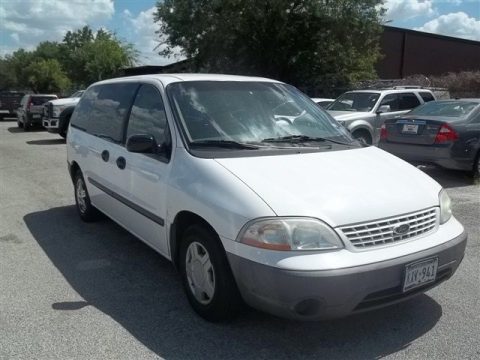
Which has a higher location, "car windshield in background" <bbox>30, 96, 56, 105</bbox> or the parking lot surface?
"car windshield in background" <bbox>30, 96, 56, 105</bbox>

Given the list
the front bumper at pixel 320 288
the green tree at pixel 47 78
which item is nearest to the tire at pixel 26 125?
the front bumper at pixel 320 288

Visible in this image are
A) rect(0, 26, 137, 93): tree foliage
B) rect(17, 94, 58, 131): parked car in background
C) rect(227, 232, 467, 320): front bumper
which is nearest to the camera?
rect(227, 232, 467, 320): front bumper

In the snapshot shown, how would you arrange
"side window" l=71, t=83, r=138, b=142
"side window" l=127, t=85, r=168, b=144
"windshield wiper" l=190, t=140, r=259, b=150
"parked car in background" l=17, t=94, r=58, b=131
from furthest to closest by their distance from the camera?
1. "parked car in background" l=17, t=94, r=58, b=131
2. "side window" l=71, t=83, r=138, b=142
3. "side window" l=127, t=85, r=168, b=144
4. "windshield wiper" l=190, t=140, r=259, b=150

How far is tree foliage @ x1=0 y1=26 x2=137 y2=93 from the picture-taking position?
45.3m

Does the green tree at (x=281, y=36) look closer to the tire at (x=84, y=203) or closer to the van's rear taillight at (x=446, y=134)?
the van's rear taillight at (x=446, y=134)

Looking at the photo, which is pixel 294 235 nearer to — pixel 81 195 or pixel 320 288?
pixel 320 288

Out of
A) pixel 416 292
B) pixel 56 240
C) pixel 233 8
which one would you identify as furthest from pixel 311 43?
pixel 416 292

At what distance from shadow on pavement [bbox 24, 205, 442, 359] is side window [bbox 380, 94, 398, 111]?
927 centimetres

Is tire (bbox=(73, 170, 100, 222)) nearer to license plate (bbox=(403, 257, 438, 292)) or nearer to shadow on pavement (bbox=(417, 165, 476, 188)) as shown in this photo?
license plate (bbox=(403, 257, 438, 292))

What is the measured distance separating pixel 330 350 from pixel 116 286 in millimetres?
1964

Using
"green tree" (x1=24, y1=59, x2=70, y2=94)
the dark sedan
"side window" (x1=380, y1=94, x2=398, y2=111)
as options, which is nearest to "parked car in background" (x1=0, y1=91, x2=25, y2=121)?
"side window" (x1=380, y1=94, x2=398, y2=111)

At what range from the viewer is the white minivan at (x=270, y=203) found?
117 inches

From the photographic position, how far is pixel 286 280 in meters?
2.89

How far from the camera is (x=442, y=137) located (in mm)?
8391
